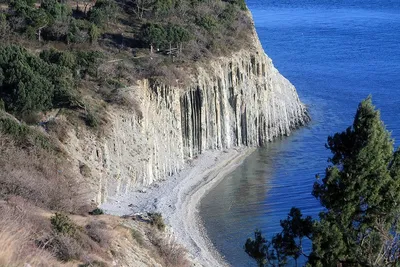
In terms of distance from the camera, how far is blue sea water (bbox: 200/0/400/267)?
40812mm

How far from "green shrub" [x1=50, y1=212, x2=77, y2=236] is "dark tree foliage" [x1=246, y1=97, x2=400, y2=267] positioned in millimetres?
8094

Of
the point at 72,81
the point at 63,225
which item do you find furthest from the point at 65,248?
the point at 72,81

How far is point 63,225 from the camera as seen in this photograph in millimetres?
20703

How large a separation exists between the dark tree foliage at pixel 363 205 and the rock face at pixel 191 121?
1907 centimetres

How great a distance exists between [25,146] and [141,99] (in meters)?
13.7

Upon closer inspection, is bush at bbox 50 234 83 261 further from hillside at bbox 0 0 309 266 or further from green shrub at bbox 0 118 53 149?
green shrub at bbox 0 118 53 149

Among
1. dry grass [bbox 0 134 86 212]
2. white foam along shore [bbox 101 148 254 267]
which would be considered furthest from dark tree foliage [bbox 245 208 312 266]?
white foam along shore [bbox 101 148 254 267]

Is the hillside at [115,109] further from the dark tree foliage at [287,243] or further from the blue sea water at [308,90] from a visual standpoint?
the dark tree foliage at [287,243]

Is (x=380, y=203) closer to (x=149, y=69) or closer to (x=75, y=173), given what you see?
(x=75, y=173)

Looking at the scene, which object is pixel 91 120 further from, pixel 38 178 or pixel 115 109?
pixel 38 178

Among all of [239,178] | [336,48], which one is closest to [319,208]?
[239,178]

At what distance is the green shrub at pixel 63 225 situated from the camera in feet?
Result: 66.8

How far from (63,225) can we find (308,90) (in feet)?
→ 181

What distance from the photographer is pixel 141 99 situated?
145ft
